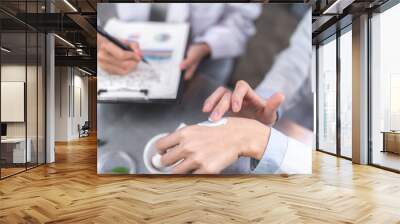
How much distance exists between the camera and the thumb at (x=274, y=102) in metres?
6.49

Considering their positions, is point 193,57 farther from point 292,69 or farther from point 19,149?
point 19,149

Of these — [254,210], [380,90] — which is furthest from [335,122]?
[254,210]

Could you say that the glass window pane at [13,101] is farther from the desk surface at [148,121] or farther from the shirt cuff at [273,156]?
the shirt cuff at [273,156]

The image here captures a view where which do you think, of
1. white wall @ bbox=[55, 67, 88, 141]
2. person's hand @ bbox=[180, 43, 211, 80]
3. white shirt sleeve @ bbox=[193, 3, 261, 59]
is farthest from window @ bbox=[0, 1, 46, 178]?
white wall @ bbox=[55, 67, 88, 141]

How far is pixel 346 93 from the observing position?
9.29 m

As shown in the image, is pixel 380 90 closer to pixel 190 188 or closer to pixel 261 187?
pixel 261 187

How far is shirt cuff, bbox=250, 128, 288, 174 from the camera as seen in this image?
648cm

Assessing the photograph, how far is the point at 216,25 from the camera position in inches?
255

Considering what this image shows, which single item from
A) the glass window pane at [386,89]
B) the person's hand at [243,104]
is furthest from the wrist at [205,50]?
the glass window pane at [386,89]

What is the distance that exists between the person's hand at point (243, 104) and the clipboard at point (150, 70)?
0.61m

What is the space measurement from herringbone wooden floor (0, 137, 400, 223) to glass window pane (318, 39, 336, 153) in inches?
131

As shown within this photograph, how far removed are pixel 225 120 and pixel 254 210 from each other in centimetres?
240

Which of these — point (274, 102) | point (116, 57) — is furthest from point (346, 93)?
point (116, 57)

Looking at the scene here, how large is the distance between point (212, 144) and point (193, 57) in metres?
1.50
